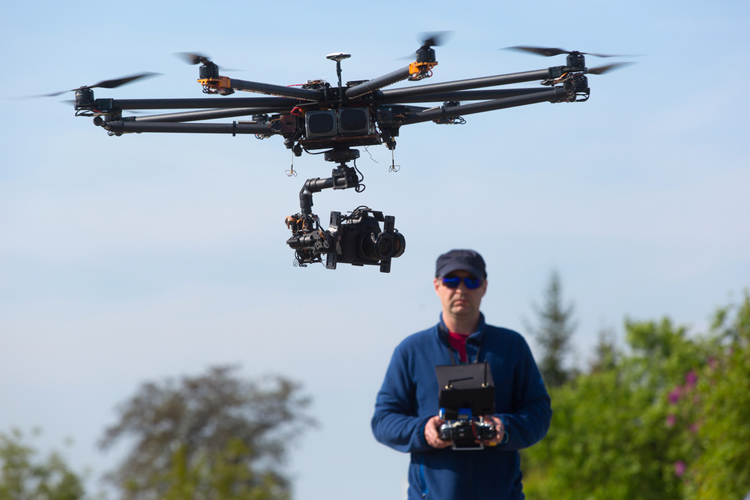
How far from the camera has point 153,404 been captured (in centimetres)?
3556

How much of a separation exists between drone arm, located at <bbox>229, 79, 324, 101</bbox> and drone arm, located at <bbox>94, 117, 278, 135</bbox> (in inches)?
22.1

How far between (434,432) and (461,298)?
69 cm

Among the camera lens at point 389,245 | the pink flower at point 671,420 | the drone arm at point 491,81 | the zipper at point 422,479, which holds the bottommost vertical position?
the zipper at point 422,479

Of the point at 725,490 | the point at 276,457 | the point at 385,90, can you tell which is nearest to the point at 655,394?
the point at 725,490

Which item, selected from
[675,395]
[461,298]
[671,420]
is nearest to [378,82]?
[461,298]

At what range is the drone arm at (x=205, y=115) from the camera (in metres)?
6.54

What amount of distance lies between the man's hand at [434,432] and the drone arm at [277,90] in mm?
2482

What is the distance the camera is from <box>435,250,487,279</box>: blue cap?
15.2 ft

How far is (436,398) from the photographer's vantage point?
4.67 metres

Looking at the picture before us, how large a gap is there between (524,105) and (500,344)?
6.79ft

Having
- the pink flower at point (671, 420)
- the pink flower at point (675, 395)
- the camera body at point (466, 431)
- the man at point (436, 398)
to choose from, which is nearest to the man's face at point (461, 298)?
the man at point (436, 398)

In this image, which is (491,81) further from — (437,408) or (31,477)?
(31,477)

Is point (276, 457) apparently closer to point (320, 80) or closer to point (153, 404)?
point (153, 404)

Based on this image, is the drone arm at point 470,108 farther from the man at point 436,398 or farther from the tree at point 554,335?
the tree at point 554,335
